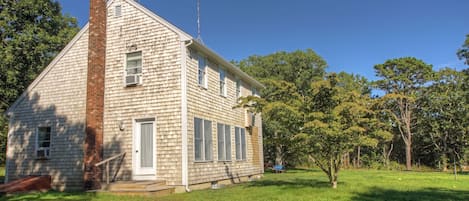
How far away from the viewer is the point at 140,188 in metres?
9.82

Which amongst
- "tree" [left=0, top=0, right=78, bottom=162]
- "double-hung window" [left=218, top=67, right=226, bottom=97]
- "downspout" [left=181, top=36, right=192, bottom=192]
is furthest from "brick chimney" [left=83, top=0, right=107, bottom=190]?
"tree" [left=0, top=0, right=78, bottom=162]

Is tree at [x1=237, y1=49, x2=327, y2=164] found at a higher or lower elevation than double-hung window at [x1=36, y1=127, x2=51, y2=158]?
higher

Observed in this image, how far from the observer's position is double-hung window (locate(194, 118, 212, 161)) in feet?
38.8

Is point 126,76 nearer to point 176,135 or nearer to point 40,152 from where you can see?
point 176,135

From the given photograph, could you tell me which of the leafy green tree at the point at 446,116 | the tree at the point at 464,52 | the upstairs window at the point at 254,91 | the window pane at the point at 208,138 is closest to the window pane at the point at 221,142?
the window pane at the point at 208,138

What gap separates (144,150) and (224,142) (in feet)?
11.5

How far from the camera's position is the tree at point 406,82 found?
2925 centimetres

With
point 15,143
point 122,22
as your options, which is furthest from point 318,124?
point 15,143

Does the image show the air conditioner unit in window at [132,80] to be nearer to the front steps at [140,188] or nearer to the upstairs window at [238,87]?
the front steps at [140,188]

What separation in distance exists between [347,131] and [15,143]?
38.0 feet

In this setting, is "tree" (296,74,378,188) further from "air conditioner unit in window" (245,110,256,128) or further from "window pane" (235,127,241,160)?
"air conditioner unit in window" (245,110,256,128)

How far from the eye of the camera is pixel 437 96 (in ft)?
93.7

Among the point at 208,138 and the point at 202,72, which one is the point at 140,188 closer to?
the point at 208,138

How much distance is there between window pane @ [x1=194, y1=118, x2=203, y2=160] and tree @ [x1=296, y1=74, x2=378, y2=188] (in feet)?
11.0
